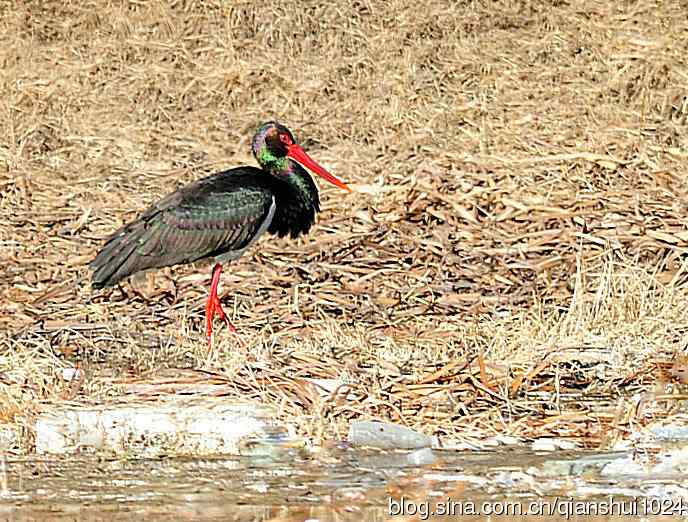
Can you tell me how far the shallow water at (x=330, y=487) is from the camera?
523cm

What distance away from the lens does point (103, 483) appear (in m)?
5.60

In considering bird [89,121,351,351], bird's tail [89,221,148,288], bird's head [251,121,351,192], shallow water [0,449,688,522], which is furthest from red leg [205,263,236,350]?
shallow water [0,449,688,522]

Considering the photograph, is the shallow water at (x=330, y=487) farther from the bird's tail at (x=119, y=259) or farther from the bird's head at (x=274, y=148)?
the bird's head at (x=274, y=148)

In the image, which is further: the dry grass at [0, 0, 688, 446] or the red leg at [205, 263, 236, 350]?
the red leg at [205, 263, 236, 350]

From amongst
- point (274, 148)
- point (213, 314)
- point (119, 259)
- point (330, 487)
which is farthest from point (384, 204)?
point (330, 487)

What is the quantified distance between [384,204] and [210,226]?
2270 mm

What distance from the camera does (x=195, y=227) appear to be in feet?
26.4

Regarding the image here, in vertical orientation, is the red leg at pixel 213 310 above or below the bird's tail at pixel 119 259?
below

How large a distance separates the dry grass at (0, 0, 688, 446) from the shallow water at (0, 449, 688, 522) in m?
0.33

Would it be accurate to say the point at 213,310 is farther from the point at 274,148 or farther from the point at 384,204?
the point at 384,204

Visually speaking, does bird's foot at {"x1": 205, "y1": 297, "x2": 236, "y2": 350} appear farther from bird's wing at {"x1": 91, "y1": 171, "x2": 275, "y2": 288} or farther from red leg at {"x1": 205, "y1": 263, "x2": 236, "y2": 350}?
bird's wing at {"x1": 91, "y1": 171, "x2": 275, "y2": 288}

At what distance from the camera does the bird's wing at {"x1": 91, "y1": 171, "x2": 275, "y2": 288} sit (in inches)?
311

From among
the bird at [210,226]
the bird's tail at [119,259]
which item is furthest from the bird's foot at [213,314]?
the bird's tail at [119,259]

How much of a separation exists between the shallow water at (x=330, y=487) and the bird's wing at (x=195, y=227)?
2086 millimetres
